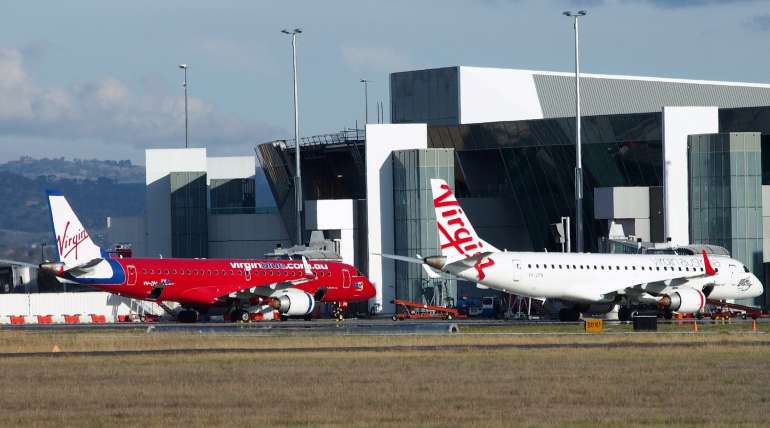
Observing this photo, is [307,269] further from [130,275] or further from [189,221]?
[189,221]

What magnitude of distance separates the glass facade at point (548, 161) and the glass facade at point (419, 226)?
5.15m

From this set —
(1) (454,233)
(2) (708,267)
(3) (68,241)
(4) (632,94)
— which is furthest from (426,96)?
(1) (454,233)

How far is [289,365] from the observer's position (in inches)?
1597

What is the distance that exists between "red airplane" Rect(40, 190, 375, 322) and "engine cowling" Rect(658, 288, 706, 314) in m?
21.2

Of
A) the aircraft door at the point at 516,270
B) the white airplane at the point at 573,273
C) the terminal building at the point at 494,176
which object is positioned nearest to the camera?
the white airplane at the point at 573,273

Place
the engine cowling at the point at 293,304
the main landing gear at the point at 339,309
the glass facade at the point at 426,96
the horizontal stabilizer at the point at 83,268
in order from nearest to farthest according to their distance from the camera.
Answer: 1. the horizontal stabilizer at the point at 83,268
2. the engine cowling at the point at 293,304
3. the main landing gear at the point at 339,309
4. the glass facade at the point at 426,96

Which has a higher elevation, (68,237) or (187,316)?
(68,237)

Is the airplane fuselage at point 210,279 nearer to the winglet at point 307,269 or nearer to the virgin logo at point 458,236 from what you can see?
the winglet at point 307,269

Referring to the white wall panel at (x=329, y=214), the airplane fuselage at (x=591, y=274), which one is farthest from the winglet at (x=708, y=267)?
the white wall panel at (x=329, y=214)

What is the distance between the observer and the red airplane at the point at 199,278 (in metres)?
77.7

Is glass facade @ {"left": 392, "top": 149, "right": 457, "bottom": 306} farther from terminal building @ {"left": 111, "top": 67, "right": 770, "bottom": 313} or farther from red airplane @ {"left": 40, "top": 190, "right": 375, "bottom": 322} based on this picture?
red airplane @ {"left": 40, "top": 190, "right": 375, "bottom": 322}

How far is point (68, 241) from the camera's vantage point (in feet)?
258

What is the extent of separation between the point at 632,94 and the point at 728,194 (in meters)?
31.8

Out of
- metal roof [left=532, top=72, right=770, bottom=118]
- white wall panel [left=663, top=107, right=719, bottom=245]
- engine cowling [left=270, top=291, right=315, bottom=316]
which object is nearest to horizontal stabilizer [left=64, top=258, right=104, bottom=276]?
engine cowling [left=270, top=291, right=315, bottom=316]
